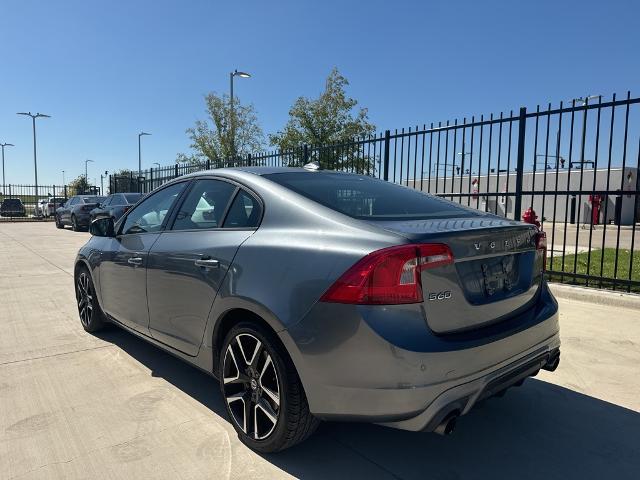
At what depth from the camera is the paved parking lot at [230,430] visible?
250cm

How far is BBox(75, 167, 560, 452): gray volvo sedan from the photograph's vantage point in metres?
2.10

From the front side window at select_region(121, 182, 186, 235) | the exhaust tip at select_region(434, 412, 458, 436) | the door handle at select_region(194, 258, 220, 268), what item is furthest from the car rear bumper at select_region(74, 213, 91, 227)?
the exhaust tip at select_region(434, 412, 458, 436)

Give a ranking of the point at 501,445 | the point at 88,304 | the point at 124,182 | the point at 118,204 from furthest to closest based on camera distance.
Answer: the point at 124,182 → the point at 118,204 → the point at 88,304 → the point at 501,445

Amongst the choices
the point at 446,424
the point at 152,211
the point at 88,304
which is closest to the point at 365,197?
the point at 446,424

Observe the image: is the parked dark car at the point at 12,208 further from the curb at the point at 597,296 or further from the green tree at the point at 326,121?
the curb at the point at 597,296

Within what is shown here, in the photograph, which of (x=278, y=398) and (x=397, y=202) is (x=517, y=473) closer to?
(x=278, y=398)

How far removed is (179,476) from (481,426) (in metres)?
1.76

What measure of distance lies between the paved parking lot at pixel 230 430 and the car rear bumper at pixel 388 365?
1.72 ft

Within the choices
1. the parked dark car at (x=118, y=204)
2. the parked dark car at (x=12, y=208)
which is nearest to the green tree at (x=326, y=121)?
the parked dark car at (x=118, y=204)

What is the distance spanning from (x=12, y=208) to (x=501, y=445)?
39.4m

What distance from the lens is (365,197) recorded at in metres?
3.00

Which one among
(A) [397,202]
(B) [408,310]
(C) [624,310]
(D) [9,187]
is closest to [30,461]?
(B) [408,310]

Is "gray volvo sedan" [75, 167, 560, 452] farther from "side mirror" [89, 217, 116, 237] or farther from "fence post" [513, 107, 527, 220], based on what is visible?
"fence post" [513, 107, 527, 220]

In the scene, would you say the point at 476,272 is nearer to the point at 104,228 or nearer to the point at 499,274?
the point at 499,274
